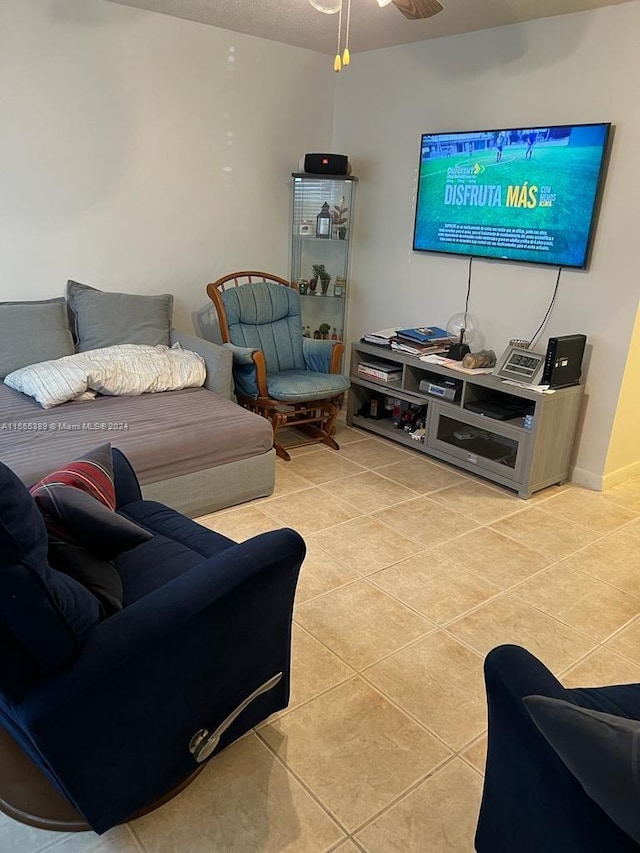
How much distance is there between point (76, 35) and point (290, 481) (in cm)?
273

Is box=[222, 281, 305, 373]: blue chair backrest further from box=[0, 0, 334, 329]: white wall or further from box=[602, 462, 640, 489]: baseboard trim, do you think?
box=[602, 462, 640, 489]: baseboard trim

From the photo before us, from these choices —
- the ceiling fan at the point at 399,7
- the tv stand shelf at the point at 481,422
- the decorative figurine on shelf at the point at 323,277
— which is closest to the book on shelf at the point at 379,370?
the tv stand shelf at the point at 481,422

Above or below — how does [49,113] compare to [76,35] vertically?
below

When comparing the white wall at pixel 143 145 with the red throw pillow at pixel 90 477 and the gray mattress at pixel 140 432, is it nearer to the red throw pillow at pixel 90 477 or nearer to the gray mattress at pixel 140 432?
the gray mattress at pixel 140 432

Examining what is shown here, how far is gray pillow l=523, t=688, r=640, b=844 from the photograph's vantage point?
0.86 meters

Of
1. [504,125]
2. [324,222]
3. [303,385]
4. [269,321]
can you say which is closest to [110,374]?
[303,385]

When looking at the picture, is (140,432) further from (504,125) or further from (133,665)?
(504,125)

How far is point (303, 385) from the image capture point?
3791 millimetres

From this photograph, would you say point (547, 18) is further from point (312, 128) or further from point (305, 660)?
point (305, 660)

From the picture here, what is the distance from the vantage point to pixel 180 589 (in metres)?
1.40

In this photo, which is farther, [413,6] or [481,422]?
[481,422]

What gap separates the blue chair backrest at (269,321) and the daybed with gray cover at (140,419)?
385 millimetres

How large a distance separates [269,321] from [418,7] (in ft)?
6.85

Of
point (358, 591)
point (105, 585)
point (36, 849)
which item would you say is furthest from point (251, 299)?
point (36, 849)
